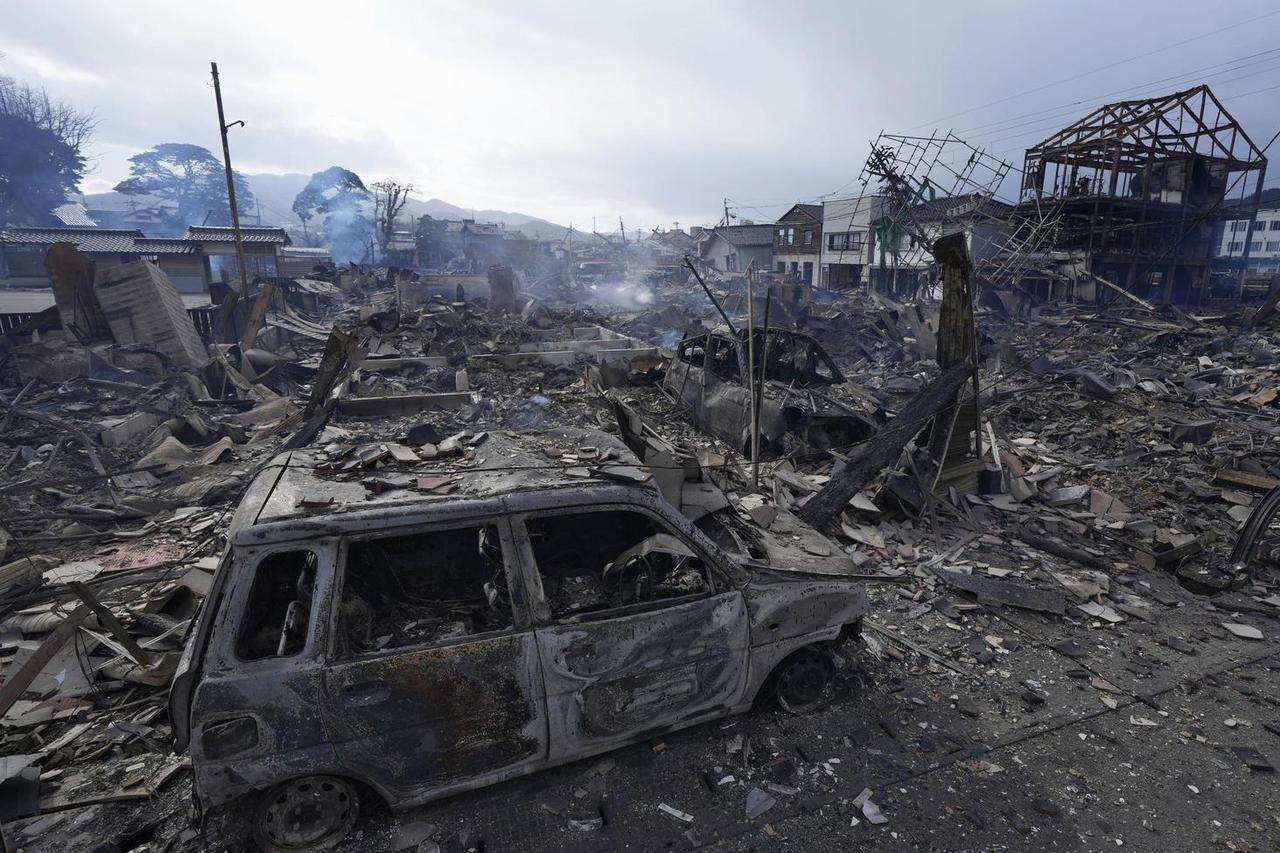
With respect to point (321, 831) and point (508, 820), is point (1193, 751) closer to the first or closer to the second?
point (508, 820)

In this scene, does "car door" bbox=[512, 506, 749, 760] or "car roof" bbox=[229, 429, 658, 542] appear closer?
"car roof" bbox=[229, 429, 658, 542]

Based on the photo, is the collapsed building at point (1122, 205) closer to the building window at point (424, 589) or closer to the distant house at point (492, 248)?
the building window at point (424, 589)

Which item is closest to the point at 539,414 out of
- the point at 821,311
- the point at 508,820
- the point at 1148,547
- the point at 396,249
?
the point at 508,820

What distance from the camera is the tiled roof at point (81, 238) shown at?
28.2m

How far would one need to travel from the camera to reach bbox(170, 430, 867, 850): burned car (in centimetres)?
246

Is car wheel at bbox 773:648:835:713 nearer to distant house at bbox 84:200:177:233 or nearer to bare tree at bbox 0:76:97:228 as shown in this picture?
bare tree at bbox 0:76:97:228

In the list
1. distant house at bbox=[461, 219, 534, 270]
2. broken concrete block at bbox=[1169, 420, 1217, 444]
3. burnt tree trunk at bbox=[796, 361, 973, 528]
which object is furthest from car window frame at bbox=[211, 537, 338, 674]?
distant house at bbox=[461, 219, 534, 270]

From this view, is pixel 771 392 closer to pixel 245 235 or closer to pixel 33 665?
pixel 33 665

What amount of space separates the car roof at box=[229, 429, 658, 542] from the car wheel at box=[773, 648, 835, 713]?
147 cm

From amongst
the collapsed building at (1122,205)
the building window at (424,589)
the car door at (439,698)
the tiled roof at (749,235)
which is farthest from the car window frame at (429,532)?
the tiled roof at (749,235)

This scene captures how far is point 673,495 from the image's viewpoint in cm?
403

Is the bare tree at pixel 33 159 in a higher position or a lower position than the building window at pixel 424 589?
higher

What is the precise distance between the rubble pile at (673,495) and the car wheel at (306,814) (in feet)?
2.07

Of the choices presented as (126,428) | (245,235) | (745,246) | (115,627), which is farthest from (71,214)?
(115,627)
